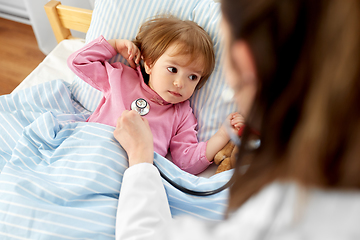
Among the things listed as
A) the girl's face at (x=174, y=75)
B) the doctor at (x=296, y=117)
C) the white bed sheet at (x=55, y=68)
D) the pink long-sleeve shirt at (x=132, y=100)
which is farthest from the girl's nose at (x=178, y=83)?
the white bed sheet at (x=55, y=68)

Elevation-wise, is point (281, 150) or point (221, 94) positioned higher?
point (281, 150)

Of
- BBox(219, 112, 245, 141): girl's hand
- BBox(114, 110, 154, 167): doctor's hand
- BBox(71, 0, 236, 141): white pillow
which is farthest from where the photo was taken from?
BBox(71, 0, 236, 141): white pillow

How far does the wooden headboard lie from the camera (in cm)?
135

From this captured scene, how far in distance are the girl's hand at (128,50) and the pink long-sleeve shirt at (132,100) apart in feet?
0.10

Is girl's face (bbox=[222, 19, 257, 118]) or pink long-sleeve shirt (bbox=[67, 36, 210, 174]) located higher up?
girl's face (bbox=[222, 19, 257, 118])

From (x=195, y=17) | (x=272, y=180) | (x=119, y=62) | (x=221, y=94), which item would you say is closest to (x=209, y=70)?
A: (x=221, y=94)

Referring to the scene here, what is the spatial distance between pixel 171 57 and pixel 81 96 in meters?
0.53

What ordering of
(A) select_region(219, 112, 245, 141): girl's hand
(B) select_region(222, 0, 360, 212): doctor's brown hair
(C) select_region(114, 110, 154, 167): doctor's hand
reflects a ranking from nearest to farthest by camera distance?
(B) select_region(222, 0, 360, 212): doctor's brown hair < (C) select_region(114, 110, 154, 167): doctor's hand < (A) select_region(219, 112, 245, 141): girl's hand

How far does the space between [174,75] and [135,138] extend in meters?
0.31

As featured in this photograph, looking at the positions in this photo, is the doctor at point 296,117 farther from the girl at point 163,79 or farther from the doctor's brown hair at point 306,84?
the girl at point 163,79

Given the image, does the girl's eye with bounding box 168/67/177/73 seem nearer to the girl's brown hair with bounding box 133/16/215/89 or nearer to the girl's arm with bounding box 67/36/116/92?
the girl's brown hair with bounding box 133/16/215/89

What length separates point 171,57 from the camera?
37.5 inches

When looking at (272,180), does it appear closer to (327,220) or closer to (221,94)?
(327,220)

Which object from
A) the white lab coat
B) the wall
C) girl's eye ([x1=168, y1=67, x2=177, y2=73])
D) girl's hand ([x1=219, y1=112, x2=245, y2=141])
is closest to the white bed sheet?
the wall
